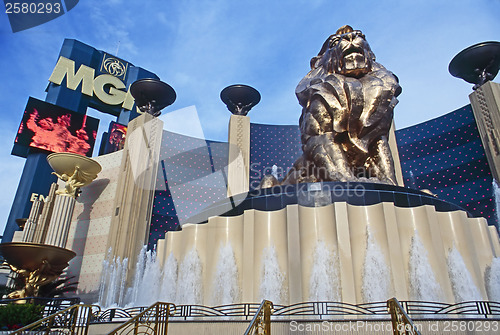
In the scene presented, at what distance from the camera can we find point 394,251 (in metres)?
6.36

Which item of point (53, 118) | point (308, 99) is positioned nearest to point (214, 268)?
point (308, 99)

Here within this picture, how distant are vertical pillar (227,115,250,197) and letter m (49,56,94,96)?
18.8 metres

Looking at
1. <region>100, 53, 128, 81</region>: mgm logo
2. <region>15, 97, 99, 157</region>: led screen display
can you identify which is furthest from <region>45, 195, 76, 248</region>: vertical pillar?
<region>100, 53, 128, 81</region>: mgm logo

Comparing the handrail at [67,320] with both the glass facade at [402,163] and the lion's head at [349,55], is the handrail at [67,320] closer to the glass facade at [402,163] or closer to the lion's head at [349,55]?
the lion's head at [349,55]

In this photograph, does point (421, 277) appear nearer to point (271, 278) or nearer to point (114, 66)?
point (271, 278)

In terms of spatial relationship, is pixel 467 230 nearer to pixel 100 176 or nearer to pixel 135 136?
pixel 135 136

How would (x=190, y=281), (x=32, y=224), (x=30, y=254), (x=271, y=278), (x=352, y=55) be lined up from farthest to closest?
(x=32, y=224) < (x=352, y=55) < (x=30, y=254) < (x=190, y=281) < (x=271, y=278)

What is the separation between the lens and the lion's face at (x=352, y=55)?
1036 cm

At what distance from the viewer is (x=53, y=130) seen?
26.6 metres

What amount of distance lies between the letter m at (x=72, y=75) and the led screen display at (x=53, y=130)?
15.7 feet

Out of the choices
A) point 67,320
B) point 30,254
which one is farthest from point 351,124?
point 30,254

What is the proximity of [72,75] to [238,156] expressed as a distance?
21270mm

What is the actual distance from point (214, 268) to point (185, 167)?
46.3ft

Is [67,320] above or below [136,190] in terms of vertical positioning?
below
